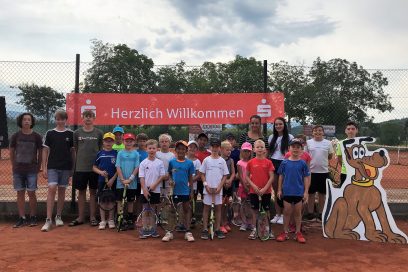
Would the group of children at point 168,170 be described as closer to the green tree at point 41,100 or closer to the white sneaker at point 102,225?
the white sneaker at point 102,225

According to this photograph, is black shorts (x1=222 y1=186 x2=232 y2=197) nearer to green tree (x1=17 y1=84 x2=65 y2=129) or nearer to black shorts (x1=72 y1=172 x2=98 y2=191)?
black shorts (x1=72 y1=172 x2=98 y2=191)

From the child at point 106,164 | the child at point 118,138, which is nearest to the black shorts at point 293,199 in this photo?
the child at point 106,164

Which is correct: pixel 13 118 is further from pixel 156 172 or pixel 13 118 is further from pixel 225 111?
pixel 225 111

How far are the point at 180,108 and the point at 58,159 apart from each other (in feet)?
8.16

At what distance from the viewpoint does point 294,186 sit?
5.71m

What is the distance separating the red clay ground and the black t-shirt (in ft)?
3.58

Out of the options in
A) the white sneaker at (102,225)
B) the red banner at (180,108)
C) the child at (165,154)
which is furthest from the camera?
the red banner at (180,108)

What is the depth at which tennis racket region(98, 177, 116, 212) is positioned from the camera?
20.3 ft

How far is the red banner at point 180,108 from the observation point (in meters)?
7.40

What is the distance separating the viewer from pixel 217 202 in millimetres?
5750

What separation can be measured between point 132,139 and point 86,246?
178 centimetres

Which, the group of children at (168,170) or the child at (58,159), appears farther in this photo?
the child at (58,159)

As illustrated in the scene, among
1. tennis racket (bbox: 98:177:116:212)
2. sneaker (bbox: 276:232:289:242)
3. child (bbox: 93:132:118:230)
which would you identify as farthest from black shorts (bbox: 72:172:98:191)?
sneaker (bbox: 276:232:289:242)

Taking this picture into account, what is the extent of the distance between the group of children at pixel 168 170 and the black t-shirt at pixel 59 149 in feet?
0.05
